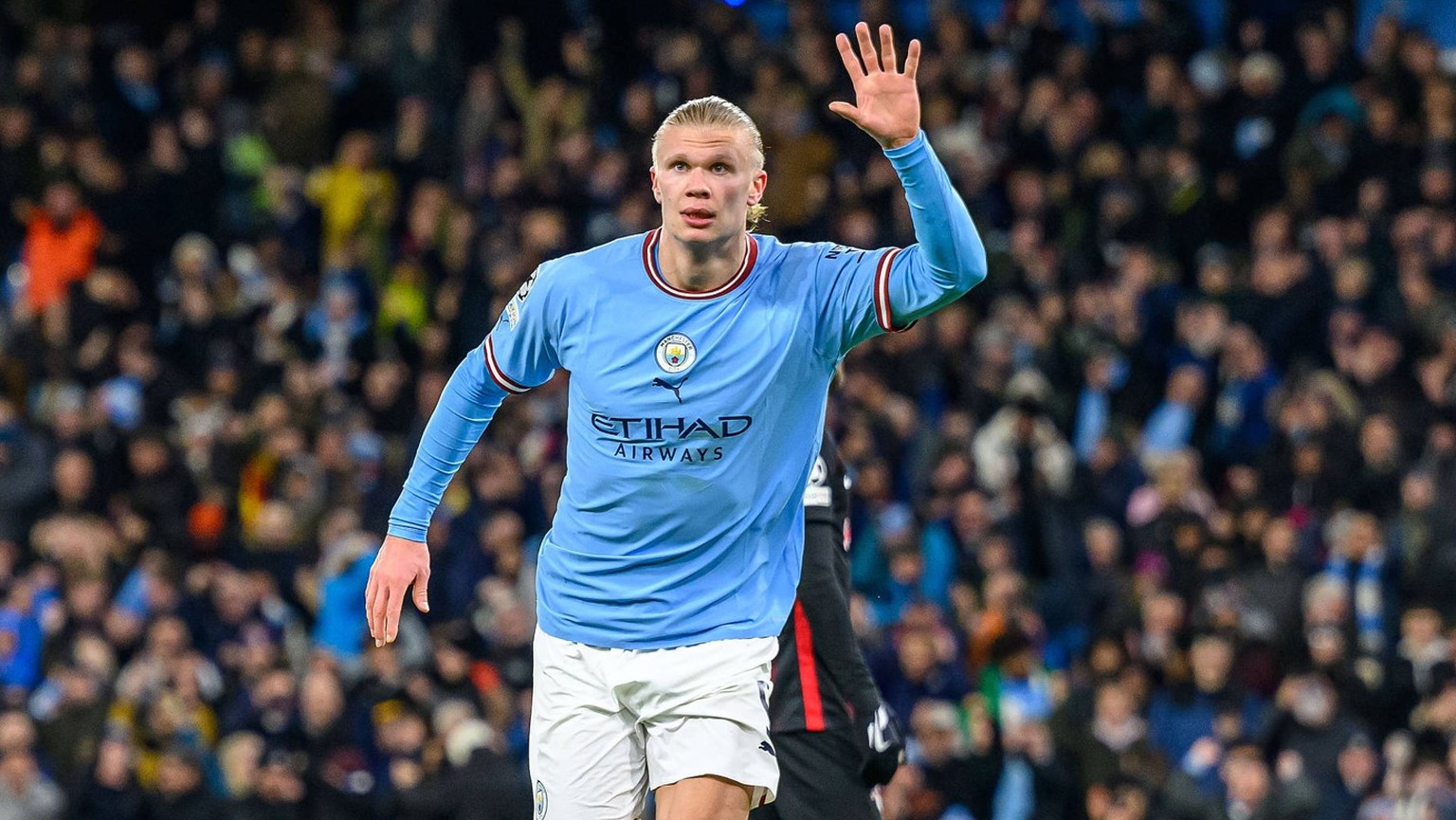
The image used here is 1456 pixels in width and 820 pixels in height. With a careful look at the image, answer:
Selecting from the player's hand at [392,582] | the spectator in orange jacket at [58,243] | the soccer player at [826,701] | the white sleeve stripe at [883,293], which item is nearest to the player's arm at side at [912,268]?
the white sleeve stripe at [883,293]

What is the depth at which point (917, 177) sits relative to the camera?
217 inches

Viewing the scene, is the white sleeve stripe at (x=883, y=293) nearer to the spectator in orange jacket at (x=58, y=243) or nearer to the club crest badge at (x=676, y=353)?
the club crest badge at (x=676, y=353)

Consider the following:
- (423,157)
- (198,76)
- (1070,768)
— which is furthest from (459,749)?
(198,76)

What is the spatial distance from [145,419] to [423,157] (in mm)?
3328

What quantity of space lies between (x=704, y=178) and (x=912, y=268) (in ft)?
1.95

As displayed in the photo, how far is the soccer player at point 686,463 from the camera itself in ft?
19.1

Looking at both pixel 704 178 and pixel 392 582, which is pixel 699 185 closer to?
pixel 704 178

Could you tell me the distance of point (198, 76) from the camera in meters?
17.9

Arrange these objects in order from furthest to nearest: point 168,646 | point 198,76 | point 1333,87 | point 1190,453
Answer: point 198,76 → point 1333,87 → point 1190,453 → point 168,646

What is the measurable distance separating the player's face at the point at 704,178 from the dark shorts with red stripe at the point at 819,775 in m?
1.98

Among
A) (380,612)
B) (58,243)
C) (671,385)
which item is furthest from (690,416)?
(58,243)

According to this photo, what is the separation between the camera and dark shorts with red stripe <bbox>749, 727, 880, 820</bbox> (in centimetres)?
706

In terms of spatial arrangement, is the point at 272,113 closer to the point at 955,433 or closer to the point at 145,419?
the point at 145,419

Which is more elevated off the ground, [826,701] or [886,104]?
[886,104]
